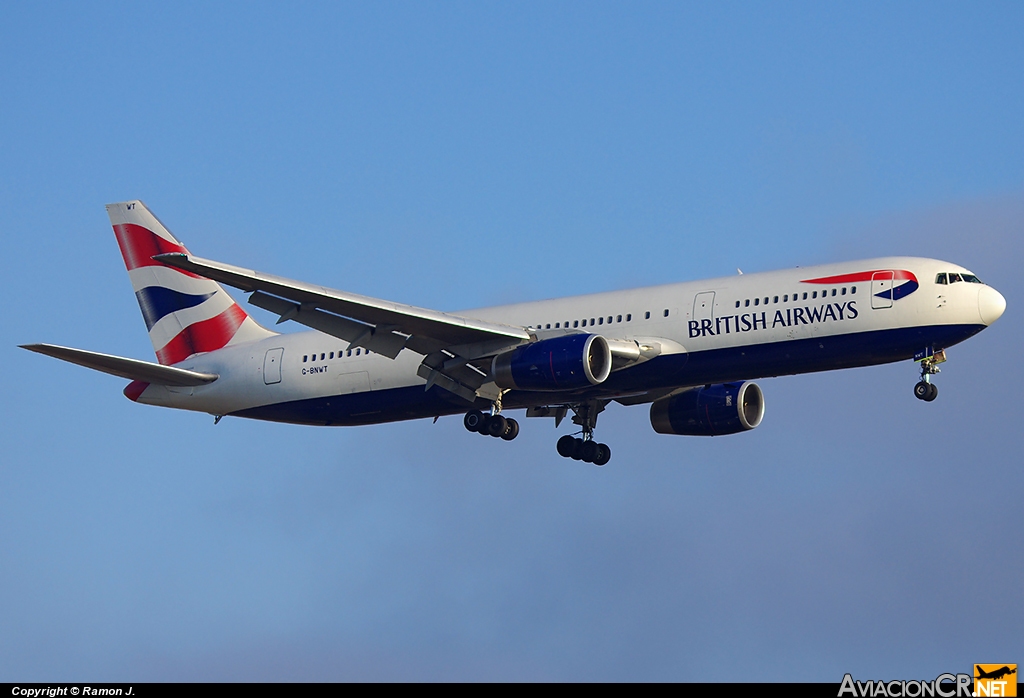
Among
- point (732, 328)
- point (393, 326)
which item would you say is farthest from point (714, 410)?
point (393, 326)

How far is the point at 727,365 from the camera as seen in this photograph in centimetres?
4722

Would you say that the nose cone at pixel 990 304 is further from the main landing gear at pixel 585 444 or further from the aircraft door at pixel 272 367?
the aircraft door at pixel 272 367

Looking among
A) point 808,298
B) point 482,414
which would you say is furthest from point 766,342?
point 482,414

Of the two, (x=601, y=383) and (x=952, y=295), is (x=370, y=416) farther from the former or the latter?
(x=952, y=295)

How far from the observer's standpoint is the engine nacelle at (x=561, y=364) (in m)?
46.8

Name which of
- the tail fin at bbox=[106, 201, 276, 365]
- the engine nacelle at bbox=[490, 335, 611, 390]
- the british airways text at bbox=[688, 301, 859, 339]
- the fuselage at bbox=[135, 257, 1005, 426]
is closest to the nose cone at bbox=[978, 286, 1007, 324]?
the fuselage at bbox=[135, 257, 1005, 426]

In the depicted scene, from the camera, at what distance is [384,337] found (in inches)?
1932

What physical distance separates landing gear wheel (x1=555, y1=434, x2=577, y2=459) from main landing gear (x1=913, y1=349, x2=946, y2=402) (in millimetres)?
13923

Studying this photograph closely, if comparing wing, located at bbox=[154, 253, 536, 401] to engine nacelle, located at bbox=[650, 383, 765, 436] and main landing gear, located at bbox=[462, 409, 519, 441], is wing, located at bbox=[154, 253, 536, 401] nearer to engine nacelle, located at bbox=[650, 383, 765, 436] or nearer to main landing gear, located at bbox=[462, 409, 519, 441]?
main landing gear, located at bbox=[462, 409, 519, 441]

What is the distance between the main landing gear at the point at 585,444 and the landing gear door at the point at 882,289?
12262 millimetres

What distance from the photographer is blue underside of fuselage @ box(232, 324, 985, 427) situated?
4603 centimetres

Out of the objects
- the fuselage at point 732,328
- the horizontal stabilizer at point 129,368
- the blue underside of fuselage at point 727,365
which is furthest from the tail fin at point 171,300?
the blue underside of fuselage at point 727,365

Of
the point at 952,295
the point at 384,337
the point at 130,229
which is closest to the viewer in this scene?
the point at 952,295

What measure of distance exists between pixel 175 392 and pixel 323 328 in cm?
946
